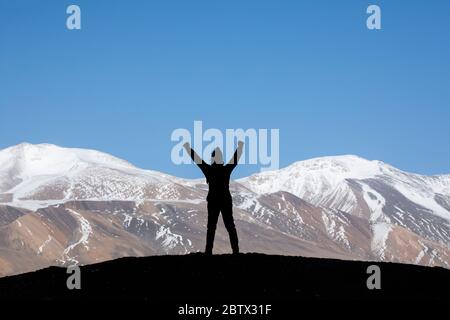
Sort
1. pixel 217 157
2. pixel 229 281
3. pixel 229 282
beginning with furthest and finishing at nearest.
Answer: pixel 217 157, pixel 229 281, pixel 229 282

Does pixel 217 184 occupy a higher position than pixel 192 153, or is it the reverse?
pixel 192 153

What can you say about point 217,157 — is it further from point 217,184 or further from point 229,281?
point 229,281

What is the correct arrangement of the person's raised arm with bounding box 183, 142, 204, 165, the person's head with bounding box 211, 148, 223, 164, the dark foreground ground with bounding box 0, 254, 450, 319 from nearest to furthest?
the dark foreground ground with bounding box 0, 254, 450, 319
the person's raised arm with bounding box 183, 142, 204, 165
the person's head with bounding box 211, 148, 223, 164

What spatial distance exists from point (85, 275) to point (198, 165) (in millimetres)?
4283

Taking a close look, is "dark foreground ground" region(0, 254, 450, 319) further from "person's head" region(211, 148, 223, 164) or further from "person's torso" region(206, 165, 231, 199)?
"person's head" region(211, 148, 223, 164)

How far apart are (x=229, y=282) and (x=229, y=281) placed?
0.36 feet

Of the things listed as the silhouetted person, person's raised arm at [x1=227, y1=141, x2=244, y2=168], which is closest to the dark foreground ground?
the silhouetted person

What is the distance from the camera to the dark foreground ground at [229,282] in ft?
63.9

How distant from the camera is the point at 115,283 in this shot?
859 inches

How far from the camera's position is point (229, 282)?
69.7 feet

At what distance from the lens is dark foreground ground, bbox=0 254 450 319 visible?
19469 millimetres

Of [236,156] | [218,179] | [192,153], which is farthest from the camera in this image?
[218,179]

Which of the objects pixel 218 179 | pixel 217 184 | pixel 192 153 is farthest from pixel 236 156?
pixel 192 153

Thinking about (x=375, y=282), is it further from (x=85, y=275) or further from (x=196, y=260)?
(x=85, y=275)
